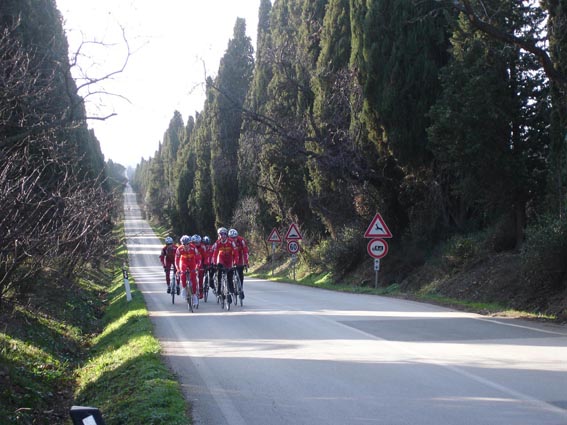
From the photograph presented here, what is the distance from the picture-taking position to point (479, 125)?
1972 cm

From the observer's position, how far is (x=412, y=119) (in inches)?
949

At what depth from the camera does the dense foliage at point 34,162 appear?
35.8 feet

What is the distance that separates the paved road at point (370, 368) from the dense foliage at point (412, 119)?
16.4 ft

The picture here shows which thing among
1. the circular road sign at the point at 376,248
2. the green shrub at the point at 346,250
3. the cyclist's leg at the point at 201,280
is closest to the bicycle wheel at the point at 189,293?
the cyclist's leg at the point at 201,280

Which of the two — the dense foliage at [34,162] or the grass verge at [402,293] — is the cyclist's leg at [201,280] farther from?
the grass verge at [402,293]

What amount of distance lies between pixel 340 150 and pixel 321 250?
827cm

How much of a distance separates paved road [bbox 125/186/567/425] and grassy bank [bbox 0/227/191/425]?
1.31 feet

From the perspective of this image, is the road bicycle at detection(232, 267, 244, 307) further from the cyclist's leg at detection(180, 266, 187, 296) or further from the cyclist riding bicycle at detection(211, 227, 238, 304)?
the cyclist's leg at detection(180, 266, 187, 296)

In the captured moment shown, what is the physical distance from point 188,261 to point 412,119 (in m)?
9.68

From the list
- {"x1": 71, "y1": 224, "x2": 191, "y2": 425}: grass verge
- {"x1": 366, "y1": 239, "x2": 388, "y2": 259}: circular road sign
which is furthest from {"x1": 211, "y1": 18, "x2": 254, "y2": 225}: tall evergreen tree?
{"x1": 71, "y1": 224, "x2": 191, "y2": 425}: grass verge

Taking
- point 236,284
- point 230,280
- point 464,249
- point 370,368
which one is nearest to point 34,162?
point 230,280

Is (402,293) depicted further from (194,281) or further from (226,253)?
(194,281)

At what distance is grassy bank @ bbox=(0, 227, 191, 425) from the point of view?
7.80 metres

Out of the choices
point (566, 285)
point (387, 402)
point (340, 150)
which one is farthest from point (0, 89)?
point (340, 150)
